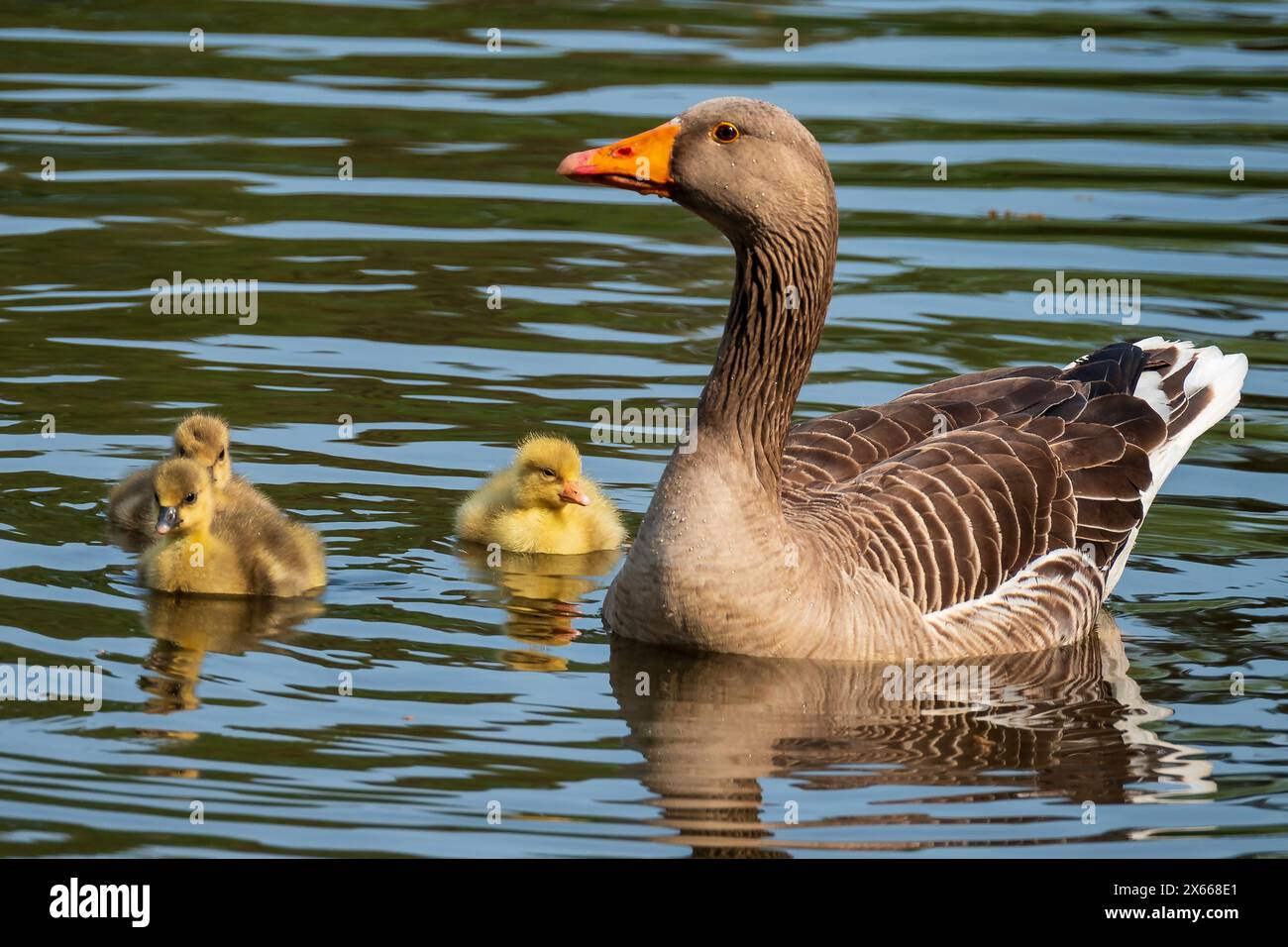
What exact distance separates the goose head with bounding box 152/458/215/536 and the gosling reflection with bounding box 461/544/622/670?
54.5 inches

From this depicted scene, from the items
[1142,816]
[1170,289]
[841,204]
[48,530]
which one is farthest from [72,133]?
[1142,816]

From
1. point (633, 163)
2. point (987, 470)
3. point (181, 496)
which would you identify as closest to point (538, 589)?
point (181, 496)

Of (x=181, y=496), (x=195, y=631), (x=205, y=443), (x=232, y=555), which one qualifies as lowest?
(x=195, y=631)

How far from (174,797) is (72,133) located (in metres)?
11.7

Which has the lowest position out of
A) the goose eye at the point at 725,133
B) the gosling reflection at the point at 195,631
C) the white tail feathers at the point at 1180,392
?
the gosling reflection at the point at 195,631

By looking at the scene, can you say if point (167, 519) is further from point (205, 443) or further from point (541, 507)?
point (541, 507)

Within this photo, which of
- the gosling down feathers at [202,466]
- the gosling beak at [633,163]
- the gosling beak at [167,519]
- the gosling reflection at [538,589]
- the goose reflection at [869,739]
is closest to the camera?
the goose reflection at [869,739]

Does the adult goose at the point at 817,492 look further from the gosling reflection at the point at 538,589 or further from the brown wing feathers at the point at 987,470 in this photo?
the gosling reflection at the point at 538,589

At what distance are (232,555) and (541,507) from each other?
5.54 feet

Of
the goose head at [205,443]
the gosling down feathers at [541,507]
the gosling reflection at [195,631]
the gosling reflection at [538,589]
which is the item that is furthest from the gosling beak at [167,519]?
the gosling down feathers at [541,507]

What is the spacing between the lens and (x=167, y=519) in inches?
374

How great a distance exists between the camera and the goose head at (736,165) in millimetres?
9055

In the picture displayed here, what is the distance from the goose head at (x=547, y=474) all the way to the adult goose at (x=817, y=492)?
1104mm

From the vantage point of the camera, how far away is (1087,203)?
17.4 m
